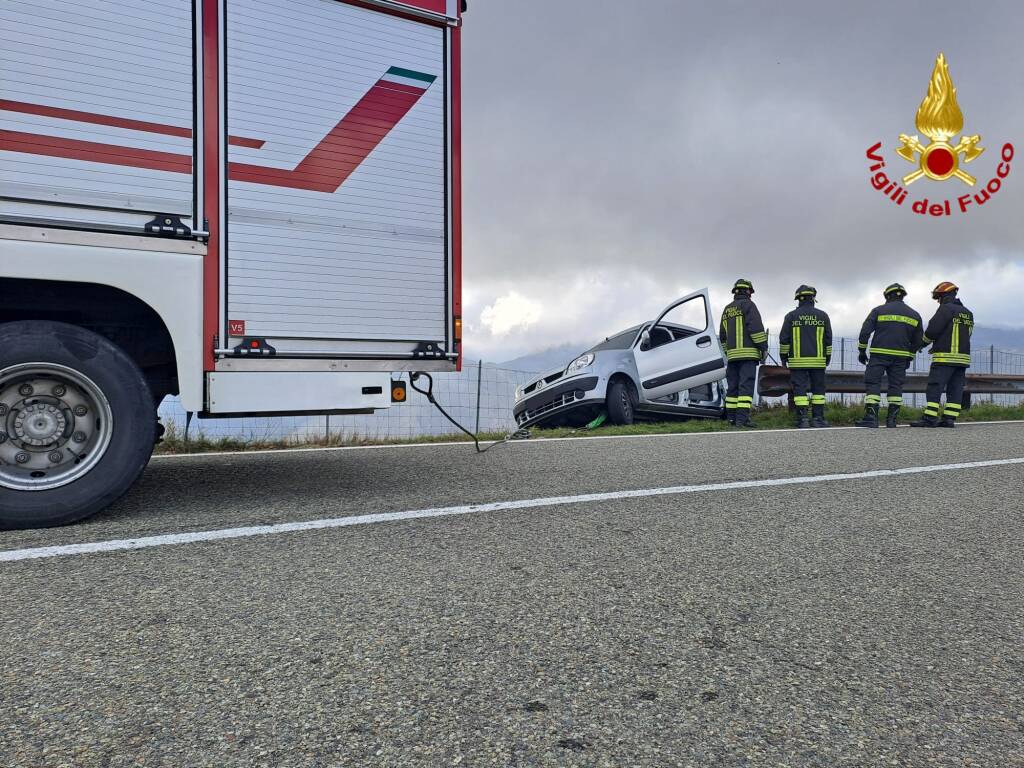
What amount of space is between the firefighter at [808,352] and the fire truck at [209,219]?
→ 301 inches

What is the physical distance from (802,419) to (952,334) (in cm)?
262

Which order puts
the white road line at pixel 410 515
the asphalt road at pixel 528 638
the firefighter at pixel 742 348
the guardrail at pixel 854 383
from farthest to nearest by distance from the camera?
the guardrail at pixel 854 383 < the firefighter at pixel 742 348 < the white road line at pixel 410 515 < the asphalt road at pixel 528 638

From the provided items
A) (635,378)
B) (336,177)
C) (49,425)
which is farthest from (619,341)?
(49,425)

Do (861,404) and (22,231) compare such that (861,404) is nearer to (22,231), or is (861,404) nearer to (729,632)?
(729,632)

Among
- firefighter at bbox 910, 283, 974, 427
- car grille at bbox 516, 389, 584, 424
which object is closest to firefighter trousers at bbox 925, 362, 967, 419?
firefighter at bbox 910, 283, 974, 427

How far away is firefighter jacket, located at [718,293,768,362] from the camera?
32.7 feet

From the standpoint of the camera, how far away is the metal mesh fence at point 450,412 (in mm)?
6668

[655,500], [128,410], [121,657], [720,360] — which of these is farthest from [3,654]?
[720,360]

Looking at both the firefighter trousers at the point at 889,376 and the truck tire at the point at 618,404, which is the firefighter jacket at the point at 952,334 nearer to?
the firefighter trousers at the point at 889,376

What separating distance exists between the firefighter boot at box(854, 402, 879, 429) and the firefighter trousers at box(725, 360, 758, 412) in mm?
1545

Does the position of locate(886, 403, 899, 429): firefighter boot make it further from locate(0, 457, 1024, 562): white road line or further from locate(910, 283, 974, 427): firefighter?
locate(0, 457, 1024, 562): white road line

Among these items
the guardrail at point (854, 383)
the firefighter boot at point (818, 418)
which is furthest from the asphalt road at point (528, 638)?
the guardrail at point (854, 383)

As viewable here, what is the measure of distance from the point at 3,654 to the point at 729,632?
6.54ft

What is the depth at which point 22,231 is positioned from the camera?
127 inches
